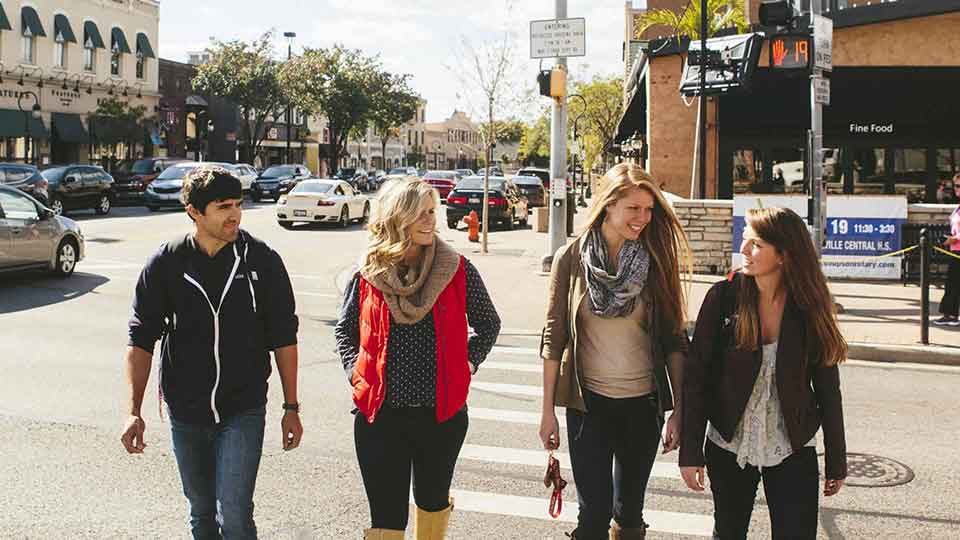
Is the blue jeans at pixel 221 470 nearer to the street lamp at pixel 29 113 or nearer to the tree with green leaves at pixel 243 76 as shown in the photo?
the street lamp at pixel 29 113

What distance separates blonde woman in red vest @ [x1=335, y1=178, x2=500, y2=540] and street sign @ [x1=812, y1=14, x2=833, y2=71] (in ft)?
29.6

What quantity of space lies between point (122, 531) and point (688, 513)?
9.85ft

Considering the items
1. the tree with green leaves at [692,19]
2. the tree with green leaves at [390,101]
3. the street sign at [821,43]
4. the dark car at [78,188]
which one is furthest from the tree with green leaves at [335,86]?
the street sign at [821,43]

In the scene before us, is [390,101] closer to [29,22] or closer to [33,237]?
[29,22]

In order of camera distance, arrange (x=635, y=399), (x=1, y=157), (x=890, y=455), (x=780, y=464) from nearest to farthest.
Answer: (x=780, y=464)
(x=635, y=399)
(x=890, y=455)
(x=1, y=157)

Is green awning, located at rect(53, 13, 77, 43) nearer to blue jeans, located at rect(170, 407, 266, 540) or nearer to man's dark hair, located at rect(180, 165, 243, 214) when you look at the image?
man's dark hair, located at rect(180, 165, 243, 214)

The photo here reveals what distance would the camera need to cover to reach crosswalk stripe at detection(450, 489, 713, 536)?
16.4 feet

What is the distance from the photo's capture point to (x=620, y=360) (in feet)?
12.6

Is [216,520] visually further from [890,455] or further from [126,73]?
[126,73]

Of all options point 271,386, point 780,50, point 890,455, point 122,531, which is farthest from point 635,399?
point 780,50

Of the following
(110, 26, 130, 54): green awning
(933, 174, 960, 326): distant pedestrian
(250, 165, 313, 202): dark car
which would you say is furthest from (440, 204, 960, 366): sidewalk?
(110, 26, 130, 54): green awning

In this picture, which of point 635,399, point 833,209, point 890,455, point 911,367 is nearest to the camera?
point 635,399

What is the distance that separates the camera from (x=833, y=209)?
1544cm

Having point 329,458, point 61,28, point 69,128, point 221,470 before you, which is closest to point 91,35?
point 61,28
